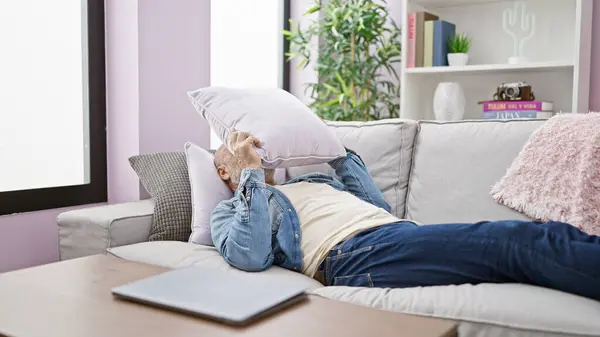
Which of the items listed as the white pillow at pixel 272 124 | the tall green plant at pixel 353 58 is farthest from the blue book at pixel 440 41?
the white pillow at pixel 272 124

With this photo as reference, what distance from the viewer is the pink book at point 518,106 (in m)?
2.65

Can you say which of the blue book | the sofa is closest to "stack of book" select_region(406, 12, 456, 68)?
the blue book

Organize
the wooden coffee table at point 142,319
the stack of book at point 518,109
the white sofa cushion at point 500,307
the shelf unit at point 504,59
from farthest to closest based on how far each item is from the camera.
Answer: the stack of book at point 518,109, the shelf unit at point 504,59, the white sofa cushion at point 500,307, the wooden coffee table at point 142,319

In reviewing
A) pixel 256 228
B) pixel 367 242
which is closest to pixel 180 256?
pixel 256 228

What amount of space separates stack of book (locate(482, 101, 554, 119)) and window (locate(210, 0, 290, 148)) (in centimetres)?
125

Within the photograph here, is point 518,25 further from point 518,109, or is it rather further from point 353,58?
point 353,58

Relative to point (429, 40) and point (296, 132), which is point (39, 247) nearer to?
point (296, 132)

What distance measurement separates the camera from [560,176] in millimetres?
1742

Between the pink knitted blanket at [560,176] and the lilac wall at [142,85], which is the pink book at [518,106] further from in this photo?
the lilac wall at [142,85]

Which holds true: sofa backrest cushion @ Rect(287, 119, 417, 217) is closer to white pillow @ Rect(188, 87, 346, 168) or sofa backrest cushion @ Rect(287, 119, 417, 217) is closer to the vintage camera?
white pillow @ Rect(188, 87, 346, 168)

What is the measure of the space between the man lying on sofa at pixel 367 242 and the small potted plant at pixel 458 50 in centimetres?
127

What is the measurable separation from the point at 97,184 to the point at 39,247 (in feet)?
1.16

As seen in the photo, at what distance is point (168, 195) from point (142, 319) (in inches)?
35.4

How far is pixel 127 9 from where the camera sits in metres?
2.25
